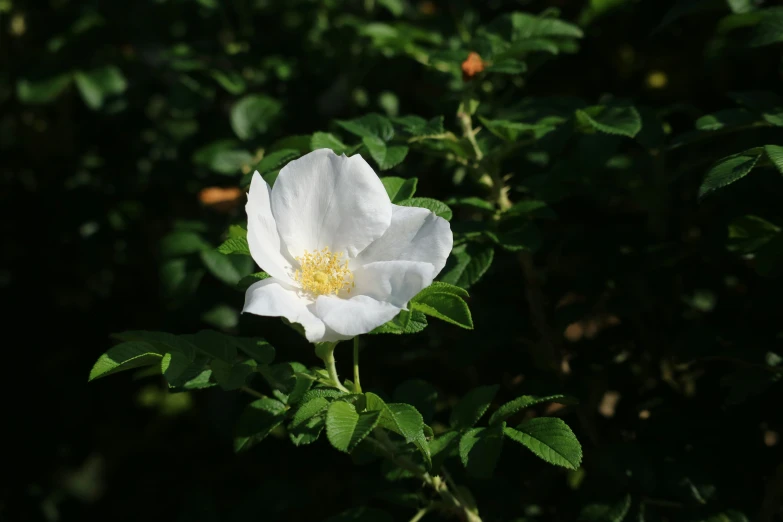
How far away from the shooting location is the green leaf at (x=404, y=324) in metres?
1.04

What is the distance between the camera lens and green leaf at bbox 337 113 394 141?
1359mm

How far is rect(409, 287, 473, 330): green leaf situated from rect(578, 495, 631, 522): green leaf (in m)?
0.55

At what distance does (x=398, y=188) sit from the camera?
1239mm

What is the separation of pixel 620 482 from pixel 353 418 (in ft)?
2.07

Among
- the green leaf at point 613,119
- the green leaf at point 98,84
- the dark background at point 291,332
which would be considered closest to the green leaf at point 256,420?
the dark background at point 291,332

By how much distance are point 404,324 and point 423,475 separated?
34 cm

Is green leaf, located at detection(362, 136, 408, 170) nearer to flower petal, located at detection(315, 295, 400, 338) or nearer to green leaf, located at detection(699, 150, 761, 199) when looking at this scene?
flower petal, located at detection(315, 295, 400, 338)

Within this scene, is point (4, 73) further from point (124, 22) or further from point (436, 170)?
point (436, 170)

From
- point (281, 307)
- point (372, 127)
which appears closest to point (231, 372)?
point (281, 307)

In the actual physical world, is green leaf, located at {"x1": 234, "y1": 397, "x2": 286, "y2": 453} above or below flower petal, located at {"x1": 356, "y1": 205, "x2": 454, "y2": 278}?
below

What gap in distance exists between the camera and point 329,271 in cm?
118

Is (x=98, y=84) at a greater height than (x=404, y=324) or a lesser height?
lesser

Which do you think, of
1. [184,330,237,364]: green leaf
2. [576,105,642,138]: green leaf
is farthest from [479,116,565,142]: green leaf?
[184,330,237,364]: green leaf

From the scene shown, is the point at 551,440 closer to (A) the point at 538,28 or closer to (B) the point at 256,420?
(B) the point at 256,420
